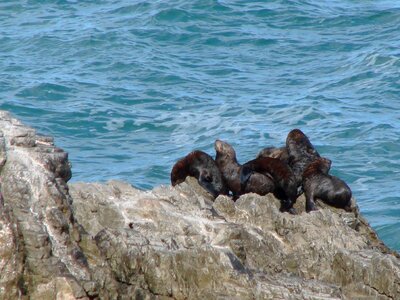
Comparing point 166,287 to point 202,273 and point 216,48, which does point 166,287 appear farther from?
point 216,48

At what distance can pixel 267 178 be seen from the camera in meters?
14.7

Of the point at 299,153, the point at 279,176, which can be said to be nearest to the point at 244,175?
the point at 279,176

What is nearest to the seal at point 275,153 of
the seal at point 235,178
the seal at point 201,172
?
the seal at point 235,178

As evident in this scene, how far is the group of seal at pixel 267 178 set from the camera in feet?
47.7

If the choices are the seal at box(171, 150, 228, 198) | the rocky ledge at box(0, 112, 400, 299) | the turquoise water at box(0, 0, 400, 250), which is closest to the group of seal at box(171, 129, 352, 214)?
the seal at box(171, 150, 228, 198)

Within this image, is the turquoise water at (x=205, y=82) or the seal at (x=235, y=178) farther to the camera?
the turquoise water at (x=205, y=82)

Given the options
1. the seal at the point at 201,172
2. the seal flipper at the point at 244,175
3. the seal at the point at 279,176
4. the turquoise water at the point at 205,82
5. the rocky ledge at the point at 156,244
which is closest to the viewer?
the rocky ledge at the point at 156,244

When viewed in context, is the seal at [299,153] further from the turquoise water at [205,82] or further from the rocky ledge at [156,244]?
the turquoise water at [205,82]

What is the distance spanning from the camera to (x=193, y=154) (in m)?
15.2

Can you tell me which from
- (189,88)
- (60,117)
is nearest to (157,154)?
(60,117)

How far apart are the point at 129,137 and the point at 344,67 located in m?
8.98

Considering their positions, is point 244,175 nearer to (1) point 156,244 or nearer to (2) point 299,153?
(2) point 299,153

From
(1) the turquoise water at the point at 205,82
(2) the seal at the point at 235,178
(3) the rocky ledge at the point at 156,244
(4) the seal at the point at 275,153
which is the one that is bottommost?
(1) the turquoise water at the point at 205,82

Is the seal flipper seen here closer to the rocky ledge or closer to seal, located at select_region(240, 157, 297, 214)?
seal, located at select_region(240, 157, 297, 214)
